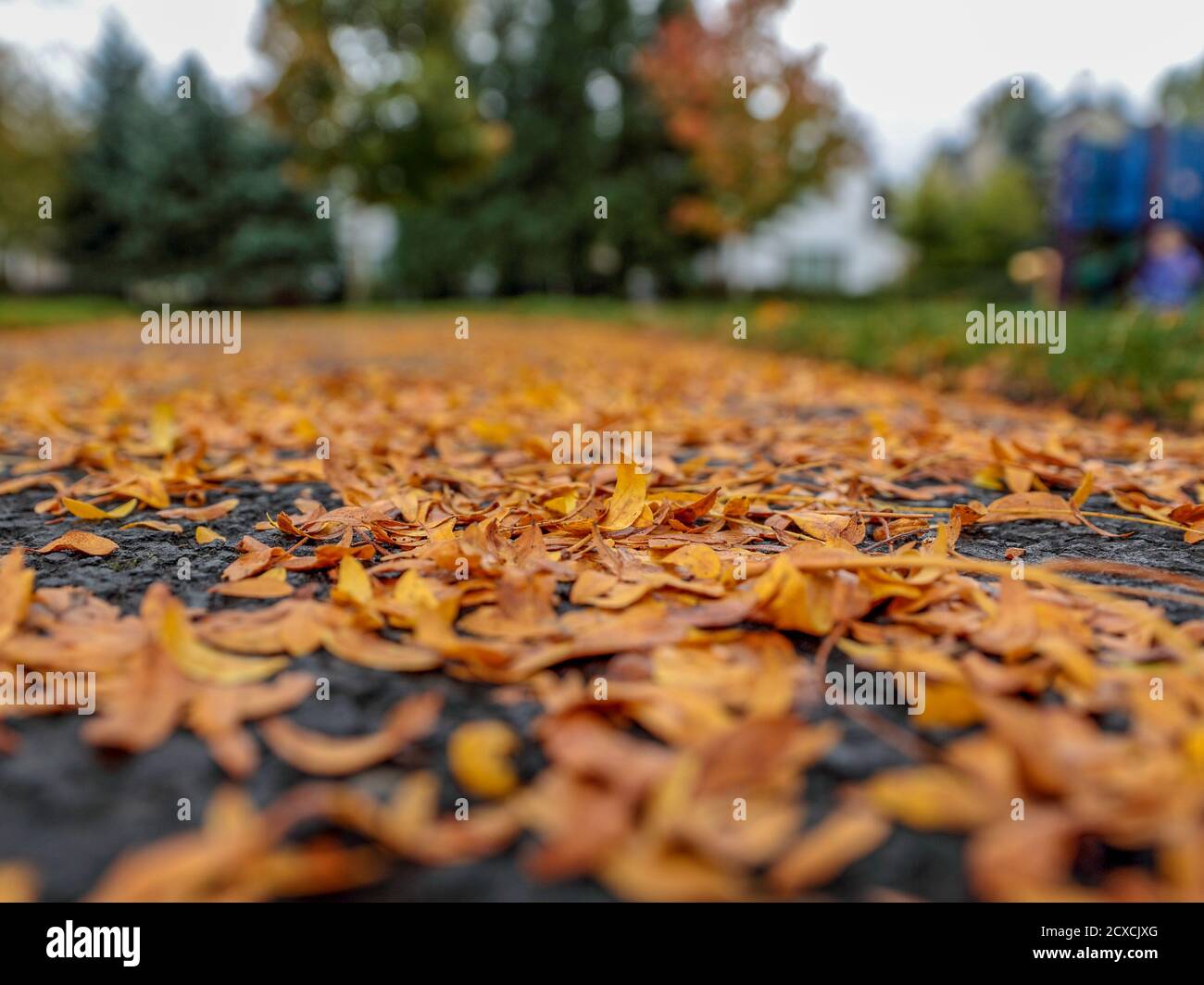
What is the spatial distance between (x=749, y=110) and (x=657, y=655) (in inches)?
551

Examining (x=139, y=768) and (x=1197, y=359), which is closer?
(x=139, y=768)

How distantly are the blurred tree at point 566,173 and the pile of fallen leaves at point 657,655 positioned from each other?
2042cm

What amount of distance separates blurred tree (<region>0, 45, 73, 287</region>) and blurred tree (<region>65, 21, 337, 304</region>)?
1.40m

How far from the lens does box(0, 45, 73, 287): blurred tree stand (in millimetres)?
13688

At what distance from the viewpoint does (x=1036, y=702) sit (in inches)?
39.2

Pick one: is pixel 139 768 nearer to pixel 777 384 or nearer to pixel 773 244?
pixel 777 384

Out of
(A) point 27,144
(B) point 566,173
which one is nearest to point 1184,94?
(B) point 566,173

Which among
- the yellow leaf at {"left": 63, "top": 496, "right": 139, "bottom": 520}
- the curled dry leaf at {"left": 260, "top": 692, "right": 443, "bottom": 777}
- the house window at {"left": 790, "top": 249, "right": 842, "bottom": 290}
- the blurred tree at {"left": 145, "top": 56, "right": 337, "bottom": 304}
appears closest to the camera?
the curled dry leaf at {"left": 260, "top": 692, "right": 443, "bottom": 777}

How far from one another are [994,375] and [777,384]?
3.45ft

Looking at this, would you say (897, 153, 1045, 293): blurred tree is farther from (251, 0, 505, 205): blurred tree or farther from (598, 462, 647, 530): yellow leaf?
(598, 462, 647, 530): yellow leaf

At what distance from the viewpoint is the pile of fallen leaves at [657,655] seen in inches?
30.3

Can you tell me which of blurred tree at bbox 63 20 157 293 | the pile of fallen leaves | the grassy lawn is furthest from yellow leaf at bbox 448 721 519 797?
blurred tree at bbox 63 20 157 293

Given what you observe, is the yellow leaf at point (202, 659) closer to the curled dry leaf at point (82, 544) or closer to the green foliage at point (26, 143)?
the curled dry leaf at point (82, 544)
